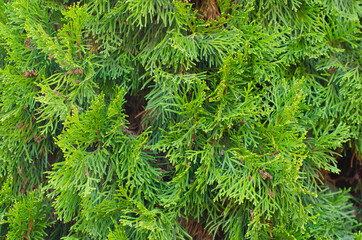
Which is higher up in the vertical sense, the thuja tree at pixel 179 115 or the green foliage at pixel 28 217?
the thuja tree at pixel 179 115

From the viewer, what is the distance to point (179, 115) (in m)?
1.47

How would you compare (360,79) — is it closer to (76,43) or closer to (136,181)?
(136,181)

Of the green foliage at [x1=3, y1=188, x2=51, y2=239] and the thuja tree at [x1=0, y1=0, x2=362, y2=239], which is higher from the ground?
the thuja tree at [x1=0, y1=0, x2=362, y2=239]

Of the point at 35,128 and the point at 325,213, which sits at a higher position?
the point at 35,128

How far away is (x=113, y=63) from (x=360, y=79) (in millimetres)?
1264

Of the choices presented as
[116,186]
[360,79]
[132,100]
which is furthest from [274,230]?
[132,100]

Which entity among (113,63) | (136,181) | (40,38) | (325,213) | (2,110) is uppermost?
(40,38)

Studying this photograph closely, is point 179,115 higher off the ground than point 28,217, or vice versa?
point 179,115

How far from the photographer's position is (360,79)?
4.96 feet

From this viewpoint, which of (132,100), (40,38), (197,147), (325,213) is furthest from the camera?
(132,100)

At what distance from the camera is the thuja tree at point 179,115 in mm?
1308

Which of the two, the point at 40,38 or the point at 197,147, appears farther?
the point at 197,147

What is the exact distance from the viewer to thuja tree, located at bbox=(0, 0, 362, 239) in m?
1.31

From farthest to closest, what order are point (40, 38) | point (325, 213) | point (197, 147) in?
point (325, 213) < point (197, 147) < point (40, 38)
